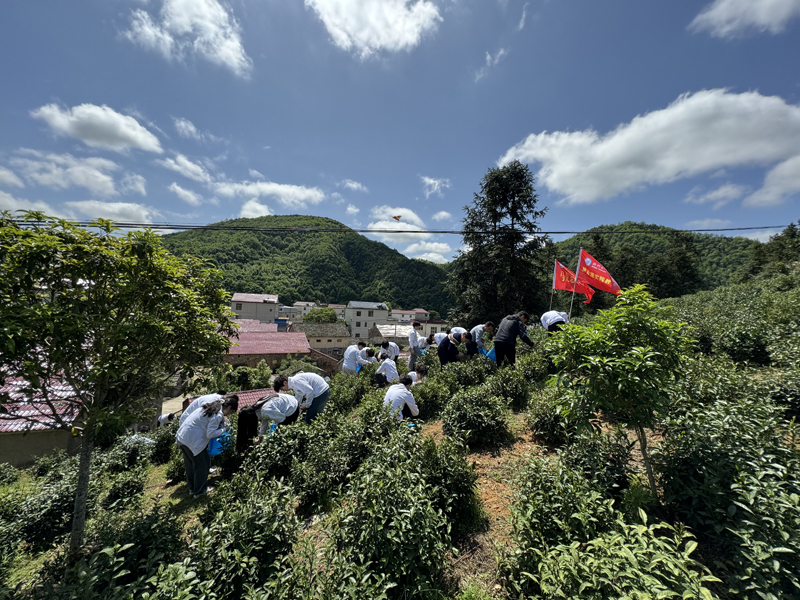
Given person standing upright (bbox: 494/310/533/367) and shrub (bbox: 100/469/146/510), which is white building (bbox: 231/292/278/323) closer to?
shrub (bbox: 100/469/146/510)

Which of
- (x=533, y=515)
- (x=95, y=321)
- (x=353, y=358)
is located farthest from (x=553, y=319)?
(x=95, y=321)

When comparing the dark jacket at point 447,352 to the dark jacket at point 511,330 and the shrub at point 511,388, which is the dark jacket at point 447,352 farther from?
the shrub at point 511,388

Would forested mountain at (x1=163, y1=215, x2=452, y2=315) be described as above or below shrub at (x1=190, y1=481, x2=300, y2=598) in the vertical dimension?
above

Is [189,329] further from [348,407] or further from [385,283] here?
[385,283]

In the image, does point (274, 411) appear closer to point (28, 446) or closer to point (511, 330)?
point (511, 330)

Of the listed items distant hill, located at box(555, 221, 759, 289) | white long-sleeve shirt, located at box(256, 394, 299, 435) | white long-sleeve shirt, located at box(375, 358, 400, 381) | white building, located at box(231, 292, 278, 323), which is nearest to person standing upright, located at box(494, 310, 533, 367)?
white long-sleeve shirt, located at box(375, 358, 400, 381)

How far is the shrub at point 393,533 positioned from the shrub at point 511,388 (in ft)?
12.5

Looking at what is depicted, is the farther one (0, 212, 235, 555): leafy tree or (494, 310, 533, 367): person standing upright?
(494, 310, 533, 367): person standing upright

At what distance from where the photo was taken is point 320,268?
333 ft

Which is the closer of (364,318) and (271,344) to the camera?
(271,344)

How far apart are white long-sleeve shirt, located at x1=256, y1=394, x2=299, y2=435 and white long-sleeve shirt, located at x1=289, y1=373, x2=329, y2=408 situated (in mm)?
565

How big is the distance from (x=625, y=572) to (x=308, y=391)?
6.15m

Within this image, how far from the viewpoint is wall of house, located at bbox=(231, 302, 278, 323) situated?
66.0 m

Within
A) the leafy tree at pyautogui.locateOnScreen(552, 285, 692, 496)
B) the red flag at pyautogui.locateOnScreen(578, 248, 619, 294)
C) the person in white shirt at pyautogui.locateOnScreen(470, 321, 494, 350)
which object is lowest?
the person in white shirt at pyautogui.locateOnScreen(470, 321, 494, 350)
